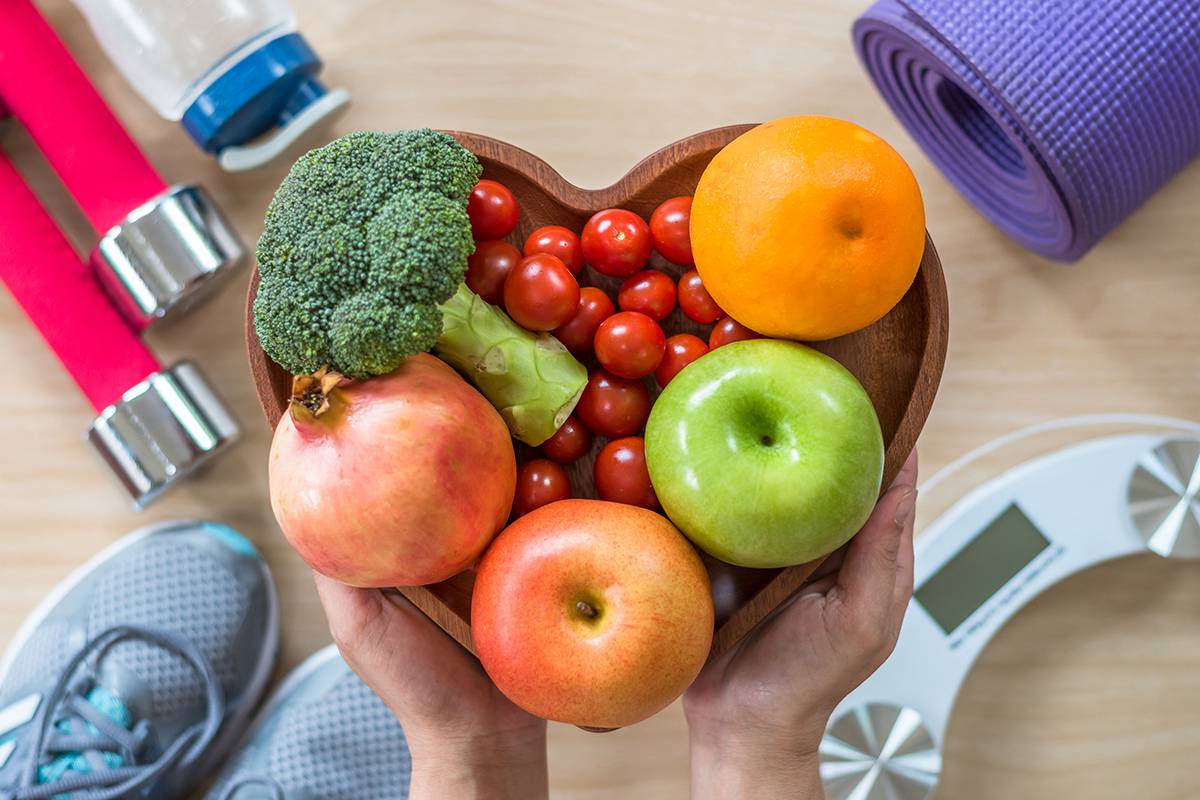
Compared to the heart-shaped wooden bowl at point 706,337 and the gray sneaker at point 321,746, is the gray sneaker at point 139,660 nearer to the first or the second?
the gray sneaker at point 321,746

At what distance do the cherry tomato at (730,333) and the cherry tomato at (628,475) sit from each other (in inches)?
3.9

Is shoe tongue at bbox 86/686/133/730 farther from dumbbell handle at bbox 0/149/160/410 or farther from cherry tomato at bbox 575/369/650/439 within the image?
cherry tomato at bbox 575/369/650/439

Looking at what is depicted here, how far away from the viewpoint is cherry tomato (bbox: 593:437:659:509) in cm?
70

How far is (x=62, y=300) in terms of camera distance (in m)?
0.95

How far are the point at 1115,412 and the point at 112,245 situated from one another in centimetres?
110

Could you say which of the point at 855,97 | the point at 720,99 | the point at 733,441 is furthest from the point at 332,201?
the point at 855,97

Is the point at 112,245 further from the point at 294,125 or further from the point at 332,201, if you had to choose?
the point at 332,201

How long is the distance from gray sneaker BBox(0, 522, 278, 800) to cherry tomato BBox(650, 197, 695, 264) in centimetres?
62

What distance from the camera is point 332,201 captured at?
64 cm

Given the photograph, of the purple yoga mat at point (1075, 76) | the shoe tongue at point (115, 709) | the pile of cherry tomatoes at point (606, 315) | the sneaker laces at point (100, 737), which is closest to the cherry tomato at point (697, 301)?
the pile of cherry tomatoes at point (606, 315)

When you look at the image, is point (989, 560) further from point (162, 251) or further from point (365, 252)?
point (162, 251)

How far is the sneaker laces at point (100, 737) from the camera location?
102cm

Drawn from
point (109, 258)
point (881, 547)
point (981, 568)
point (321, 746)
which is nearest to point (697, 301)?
point (881, 547)

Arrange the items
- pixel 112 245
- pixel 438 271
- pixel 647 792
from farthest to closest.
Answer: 1. pixel 647 792
2. pixel 112 245
3. pixel 438 271
